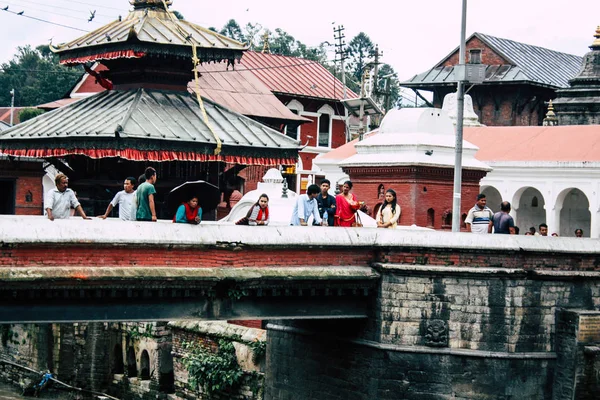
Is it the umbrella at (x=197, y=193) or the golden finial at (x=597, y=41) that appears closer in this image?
the umbrella at (x=197, y=193)

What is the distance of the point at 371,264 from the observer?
62.0 ft

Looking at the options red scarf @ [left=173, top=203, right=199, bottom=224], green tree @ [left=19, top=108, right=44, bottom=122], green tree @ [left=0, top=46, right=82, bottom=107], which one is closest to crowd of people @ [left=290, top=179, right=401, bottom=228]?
red scarf @ [left=173, top=203, right=199, bottom=224]

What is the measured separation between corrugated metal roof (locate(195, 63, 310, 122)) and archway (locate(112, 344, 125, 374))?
1442 cm

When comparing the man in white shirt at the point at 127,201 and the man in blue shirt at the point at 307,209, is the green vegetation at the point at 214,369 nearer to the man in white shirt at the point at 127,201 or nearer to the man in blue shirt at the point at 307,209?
the man in blue shirt at the point at 307,209

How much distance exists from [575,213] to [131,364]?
15734 mm

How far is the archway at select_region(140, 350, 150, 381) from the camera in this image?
27859 millimetres

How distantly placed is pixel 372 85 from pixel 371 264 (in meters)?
34.6

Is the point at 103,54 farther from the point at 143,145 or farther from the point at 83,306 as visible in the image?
the point at 83,306

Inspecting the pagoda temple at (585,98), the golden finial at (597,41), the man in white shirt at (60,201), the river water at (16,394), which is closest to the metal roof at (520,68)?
the golden finial at (597,41)

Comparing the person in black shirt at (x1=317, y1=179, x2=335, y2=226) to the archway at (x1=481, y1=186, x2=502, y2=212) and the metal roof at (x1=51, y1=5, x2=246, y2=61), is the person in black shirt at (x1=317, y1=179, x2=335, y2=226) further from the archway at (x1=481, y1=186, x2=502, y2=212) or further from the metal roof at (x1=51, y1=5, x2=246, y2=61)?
the archway at (x1=481, y1=186, x2=502, y2=212)

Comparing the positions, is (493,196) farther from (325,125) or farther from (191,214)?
(191,214)

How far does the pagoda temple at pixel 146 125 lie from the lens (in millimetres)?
23062

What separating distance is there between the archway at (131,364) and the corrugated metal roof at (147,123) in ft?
20.3

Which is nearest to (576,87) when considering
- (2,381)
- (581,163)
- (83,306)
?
(581,163)
